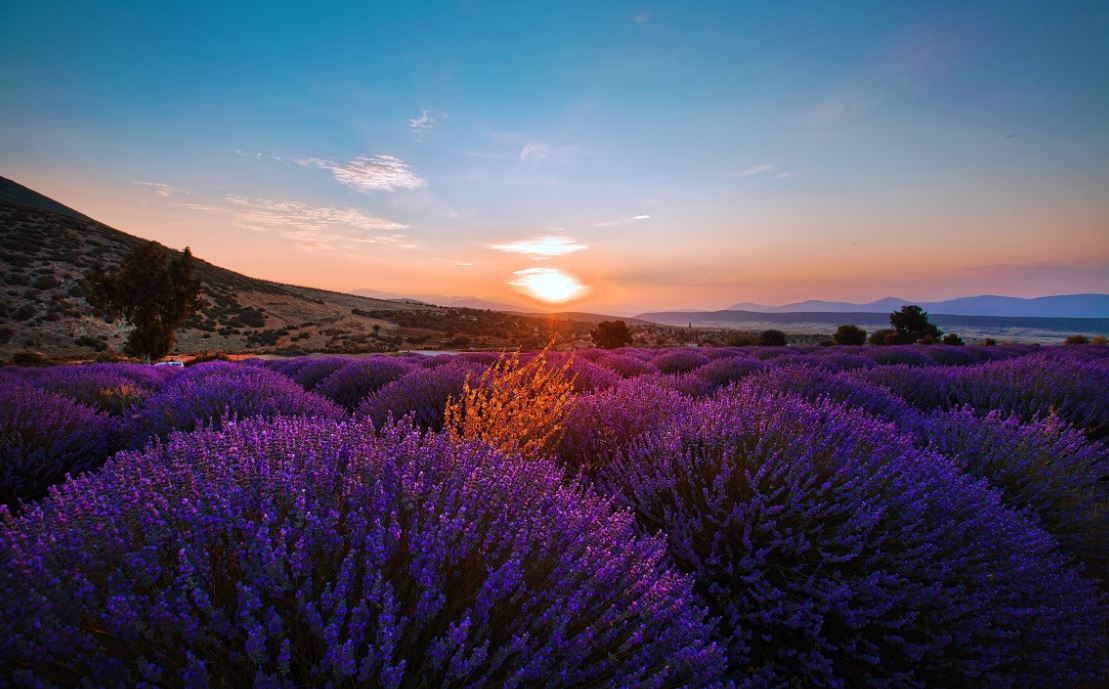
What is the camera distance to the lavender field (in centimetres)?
115

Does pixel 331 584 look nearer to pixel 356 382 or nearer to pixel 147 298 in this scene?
pixel 356 382

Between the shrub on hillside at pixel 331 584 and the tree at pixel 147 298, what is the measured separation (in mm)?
22945

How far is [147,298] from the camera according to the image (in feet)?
67.7

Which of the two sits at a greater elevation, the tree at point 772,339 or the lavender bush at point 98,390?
the tree at point 772,339

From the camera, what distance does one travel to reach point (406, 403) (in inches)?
177

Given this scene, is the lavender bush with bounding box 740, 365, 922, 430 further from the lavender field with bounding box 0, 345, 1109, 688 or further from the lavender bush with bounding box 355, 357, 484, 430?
the lavender bush with bounding box 355, 357, 484, 430

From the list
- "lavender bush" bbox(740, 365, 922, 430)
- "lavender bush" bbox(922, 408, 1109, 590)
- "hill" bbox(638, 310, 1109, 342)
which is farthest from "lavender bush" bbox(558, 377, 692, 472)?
"hill" bbox(638, 310, 1109, 342)

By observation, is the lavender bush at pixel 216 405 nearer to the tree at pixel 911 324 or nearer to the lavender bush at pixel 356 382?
the lavender bush at pixel 356 382

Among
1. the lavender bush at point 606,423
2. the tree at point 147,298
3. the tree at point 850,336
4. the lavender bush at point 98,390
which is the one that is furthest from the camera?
the tree at point 850,336

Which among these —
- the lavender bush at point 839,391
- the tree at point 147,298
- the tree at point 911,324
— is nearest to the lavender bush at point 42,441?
the lavender bush at point 839,391

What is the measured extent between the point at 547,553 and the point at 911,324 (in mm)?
27847

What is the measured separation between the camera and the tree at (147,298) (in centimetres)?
1992

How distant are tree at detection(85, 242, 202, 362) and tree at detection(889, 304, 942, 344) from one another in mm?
31545

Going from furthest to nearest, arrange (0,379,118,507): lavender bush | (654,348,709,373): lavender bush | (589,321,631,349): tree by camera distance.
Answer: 1. (589,321,631,349): tree
2. (654,348,709,373): lavender bush
3. (0,379,118,507): lavender bush
